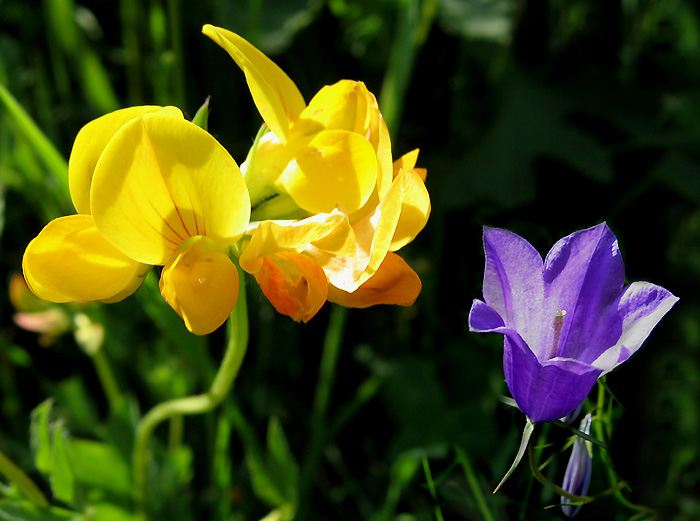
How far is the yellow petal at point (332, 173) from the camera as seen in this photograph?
1.70 feet

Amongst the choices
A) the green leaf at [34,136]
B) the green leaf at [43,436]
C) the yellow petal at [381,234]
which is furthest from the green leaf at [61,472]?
the yellow petal at [381,234]

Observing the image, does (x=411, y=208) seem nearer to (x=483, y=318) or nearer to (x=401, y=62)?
(x=483, y=318)

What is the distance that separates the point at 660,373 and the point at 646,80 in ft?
2.04

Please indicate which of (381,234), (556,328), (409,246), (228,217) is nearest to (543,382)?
(556,328)

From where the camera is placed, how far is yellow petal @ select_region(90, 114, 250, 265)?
0.47m

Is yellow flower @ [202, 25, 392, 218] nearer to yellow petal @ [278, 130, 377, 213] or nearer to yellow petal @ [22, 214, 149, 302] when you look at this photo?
yellow petal @ [278, 130, 377, 213]

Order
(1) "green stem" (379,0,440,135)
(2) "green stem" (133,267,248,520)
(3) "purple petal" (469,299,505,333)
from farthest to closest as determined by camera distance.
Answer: (1) "green stem" (379,0,440,135), (2) "green stem" (133,267,248,520), (3) "purple petal" (469,299,505,333)

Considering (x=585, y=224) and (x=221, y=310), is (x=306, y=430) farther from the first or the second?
(x=221, y=310)

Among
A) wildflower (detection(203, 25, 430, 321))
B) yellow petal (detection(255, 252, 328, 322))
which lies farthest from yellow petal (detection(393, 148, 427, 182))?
yellow petal (detection(255, 252, 328, 322))

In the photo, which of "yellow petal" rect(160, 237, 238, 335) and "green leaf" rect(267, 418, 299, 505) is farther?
"green leaf" rect(267, 418, 299, 505)

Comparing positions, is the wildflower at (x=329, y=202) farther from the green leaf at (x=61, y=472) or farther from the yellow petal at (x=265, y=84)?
the green leaf at (x=61, y=472)

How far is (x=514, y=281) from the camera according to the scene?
0.41m

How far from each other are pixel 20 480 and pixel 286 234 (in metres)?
0.44

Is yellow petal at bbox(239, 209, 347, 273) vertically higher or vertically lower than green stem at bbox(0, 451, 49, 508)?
A: higher
